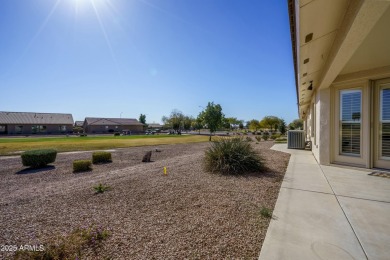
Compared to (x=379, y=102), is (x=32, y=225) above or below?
below

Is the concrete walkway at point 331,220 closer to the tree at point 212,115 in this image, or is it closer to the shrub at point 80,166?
the shrub at point 80,166

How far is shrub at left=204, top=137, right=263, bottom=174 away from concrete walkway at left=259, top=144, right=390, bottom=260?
152 cm

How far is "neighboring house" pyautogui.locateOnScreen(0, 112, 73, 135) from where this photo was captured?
51.4 m

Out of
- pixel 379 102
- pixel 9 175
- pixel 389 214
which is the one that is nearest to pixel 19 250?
pixel 389 214

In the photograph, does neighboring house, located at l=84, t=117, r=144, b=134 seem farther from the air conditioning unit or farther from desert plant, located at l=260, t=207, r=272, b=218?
desert plant, located at l=260, t=207, r=272, b=218

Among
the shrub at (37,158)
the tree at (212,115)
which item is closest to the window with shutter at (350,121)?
the shrub at (37,158)

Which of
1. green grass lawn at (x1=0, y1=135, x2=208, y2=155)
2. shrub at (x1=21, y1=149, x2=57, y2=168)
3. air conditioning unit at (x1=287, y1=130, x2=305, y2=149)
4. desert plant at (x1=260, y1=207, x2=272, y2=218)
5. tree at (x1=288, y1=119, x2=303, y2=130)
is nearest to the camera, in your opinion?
desert plant at (x1=260, y1=207, x2=272, y2=218)

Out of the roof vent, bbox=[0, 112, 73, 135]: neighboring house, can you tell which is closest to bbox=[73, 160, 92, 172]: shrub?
the roof vent

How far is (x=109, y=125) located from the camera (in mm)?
68750

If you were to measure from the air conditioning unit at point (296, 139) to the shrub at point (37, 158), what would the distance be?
1475 centimetres

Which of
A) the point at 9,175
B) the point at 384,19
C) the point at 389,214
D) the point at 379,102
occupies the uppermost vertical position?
the point at 384,19

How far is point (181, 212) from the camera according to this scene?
385cm

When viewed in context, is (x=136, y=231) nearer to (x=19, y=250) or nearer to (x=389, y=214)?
(x=19, y=250)

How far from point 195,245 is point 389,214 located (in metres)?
3.54
